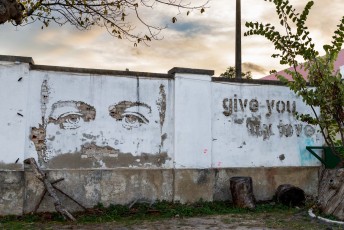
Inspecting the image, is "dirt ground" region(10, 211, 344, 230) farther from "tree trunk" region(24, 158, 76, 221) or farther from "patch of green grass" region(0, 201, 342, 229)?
"tree trunk" region(24, 158, 76, 221)

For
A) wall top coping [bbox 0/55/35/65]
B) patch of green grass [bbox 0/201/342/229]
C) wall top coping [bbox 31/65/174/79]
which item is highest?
wall top coping [bbox 0/55/35/65]

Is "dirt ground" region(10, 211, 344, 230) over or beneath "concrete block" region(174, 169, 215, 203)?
beneath

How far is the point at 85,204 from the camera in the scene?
900 cm

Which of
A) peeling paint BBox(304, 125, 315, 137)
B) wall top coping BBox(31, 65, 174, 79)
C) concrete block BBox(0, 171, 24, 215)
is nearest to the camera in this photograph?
concrete block BBox(0, 171, 24, 215)

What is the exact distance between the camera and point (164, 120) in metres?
9.74

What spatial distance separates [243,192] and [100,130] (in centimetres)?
358

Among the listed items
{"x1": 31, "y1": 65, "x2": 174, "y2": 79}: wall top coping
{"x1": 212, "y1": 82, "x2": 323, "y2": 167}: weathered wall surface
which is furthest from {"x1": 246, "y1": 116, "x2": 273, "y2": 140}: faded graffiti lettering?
{"x1": 31, "y1": 65, "x2": 174, "y2": 79}: wall top coping

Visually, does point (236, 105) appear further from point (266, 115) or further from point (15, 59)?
point (15, 59)

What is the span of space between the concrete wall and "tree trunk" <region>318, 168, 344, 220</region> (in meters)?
2.02

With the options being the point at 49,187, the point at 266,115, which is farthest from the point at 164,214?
the point at 266,115

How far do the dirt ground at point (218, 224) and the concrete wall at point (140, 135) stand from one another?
108 cm

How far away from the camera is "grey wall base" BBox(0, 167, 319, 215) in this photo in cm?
858

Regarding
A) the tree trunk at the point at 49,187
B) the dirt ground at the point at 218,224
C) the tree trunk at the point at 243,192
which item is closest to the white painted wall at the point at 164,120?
the tree trunk at the point at 49,187

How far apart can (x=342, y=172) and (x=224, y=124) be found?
306 centimetres
